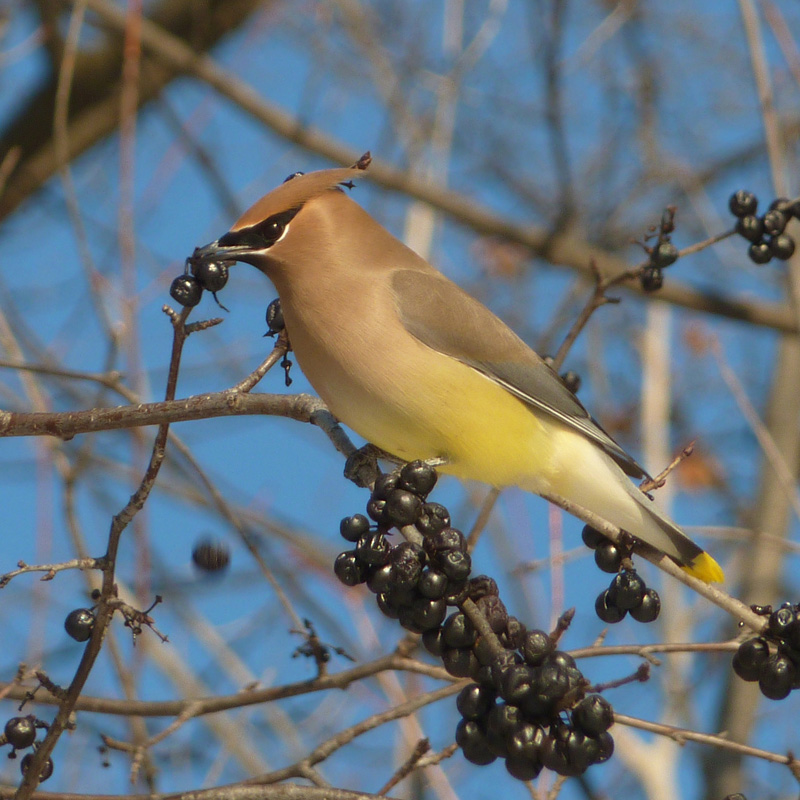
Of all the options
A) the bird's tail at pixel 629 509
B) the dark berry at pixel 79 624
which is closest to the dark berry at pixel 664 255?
the bird's tail at pixel 629 509

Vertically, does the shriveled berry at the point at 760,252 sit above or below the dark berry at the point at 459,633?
above

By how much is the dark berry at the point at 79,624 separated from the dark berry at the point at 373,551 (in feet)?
2.02

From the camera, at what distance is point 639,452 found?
7324 mm

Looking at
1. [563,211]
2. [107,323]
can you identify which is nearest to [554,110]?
[563,211]

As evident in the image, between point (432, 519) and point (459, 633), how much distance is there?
0.30 m

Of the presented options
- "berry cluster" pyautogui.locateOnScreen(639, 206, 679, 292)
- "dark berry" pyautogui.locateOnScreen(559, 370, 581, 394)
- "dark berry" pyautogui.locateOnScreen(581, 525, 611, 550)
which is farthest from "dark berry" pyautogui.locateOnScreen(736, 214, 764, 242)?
"dark berry" pyautogui.locateOnScreen(581, 525, 611, 550)

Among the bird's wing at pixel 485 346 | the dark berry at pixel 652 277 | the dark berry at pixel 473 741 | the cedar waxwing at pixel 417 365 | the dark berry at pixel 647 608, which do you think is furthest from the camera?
the dark berry at pixel 652 277

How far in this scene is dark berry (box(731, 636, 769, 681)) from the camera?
2572mm

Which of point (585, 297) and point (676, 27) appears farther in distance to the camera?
point (676, 27)

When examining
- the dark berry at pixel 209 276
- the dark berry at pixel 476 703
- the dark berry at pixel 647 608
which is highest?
the dark berry at pixel 209 276

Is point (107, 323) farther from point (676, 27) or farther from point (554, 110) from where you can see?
point (676, 27)

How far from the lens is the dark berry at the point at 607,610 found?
2730 mm

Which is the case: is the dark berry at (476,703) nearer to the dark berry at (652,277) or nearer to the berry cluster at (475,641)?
the berry cluster at (475,641)

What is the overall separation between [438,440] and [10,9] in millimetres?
3370
